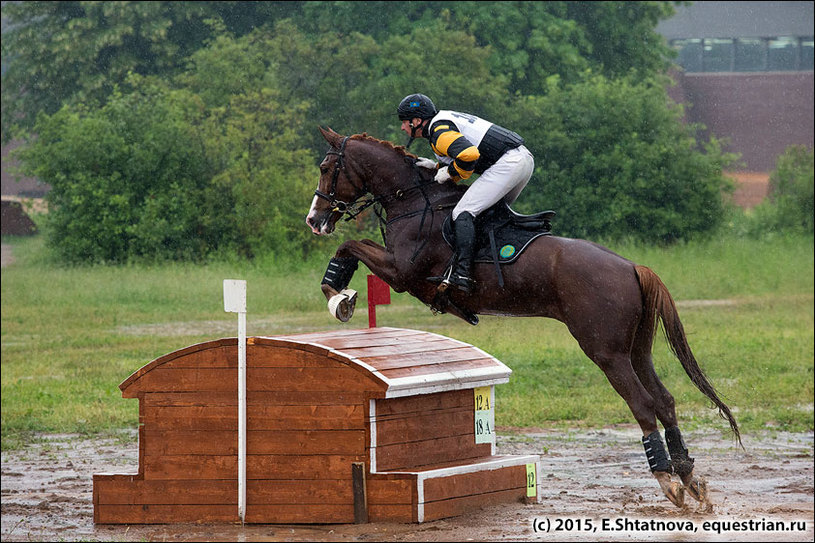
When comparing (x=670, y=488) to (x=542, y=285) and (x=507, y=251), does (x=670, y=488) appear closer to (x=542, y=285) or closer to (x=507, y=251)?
(x=542, y=285)

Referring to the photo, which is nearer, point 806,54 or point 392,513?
point 392,513

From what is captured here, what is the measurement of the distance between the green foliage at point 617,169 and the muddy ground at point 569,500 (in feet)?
54.1

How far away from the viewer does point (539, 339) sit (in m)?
16.9

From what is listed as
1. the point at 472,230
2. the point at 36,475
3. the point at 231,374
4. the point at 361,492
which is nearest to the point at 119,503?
the point at 231,374

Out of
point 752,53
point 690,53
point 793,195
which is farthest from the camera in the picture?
point 690,53

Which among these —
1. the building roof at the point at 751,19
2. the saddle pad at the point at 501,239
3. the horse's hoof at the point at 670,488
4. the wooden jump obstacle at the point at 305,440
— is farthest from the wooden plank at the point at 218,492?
the building roof at the point at 751,19

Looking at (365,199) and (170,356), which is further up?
(365,199)

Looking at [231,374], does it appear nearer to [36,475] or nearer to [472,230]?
[472,230]

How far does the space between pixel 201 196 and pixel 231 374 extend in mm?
19845

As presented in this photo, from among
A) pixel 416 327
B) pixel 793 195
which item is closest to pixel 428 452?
pixel 416 327

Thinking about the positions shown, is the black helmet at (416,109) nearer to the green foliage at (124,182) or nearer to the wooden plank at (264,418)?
the wooden plank at (264,418)

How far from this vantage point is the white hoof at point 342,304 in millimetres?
7070

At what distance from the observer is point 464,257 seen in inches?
269

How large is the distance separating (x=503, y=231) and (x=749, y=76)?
35.3 m
